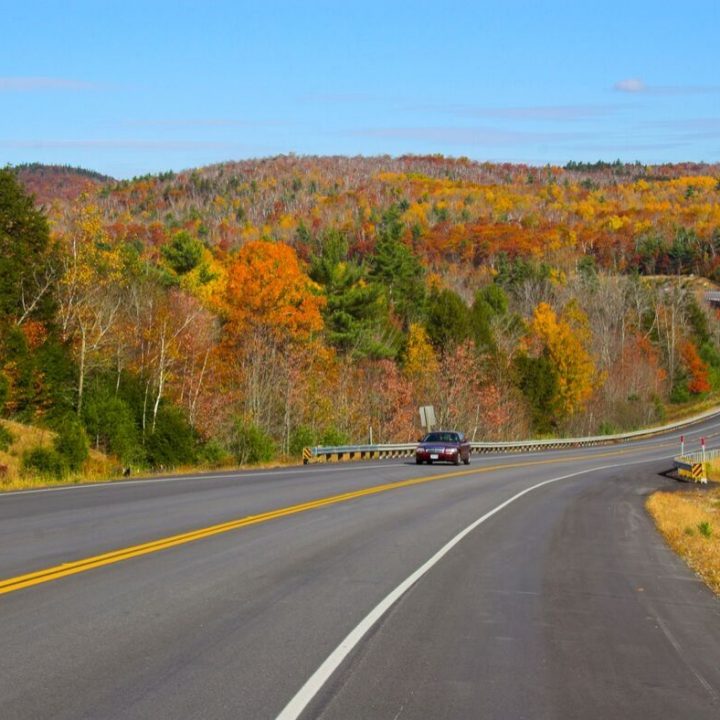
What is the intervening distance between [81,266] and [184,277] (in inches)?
1606

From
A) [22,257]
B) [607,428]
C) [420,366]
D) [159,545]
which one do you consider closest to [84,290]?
[22,257]

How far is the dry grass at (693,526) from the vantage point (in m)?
15.2

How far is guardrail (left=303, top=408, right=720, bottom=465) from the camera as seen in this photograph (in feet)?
149

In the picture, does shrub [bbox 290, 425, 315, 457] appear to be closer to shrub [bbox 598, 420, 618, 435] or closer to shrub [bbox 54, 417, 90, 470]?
shrub [bbox 54, 417, 90, 470]

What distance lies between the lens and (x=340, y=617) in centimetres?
972

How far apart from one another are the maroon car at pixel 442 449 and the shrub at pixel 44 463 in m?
16.2

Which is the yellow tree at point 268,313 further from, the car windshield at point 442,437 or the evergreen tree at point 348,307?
the car windshield at point 442,437

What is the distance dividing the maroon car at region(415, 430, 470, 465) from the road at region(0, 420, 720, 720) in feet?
71.8

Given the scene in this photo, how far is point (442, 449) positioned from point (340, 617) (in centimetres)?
3319

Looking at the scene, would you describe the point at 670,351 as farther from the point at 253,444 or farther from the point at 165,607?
the point at 165,607

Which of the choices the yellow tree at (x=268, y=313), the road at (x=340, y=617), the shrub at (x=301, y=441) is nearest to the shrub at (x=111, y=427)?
the shrub at (x=301, y=441)

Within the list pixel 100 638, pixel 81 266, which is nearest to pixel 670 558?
pixel 100 638

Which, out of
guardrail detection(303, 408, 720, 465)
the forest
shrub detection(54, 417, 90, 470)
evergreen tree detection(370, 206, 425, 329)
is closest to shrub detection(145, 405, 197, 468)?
the forest

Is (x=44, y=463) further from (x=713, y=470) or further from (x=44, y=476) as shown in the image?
(x=713, y=470)
